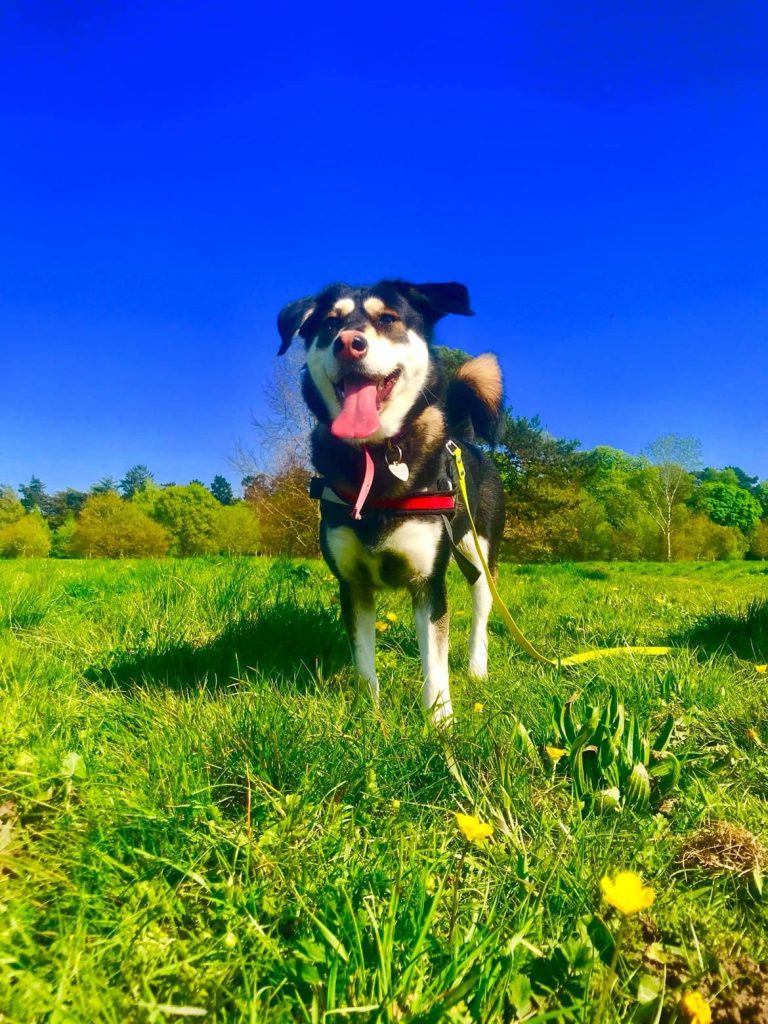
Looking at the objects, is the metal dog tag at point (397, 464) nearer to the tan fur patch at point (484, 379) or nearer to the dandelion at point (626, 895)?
the tan fur patch at point (484, 379)

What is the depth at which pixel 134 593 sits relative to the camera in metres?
5.34

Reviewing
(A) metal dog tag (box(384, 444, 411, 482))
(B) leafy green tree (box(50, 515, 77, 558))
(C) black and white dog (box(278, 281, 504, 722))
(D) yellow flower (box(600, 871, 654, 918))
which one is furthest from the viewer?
(B) leafy green tree (box(50, 515, 77, 558))

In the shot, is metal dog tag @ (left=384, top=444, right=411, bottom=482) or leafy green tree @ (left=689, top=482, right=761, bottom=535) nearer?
metal dog tag @ (left=384, top=444, right=411, bottom=482)

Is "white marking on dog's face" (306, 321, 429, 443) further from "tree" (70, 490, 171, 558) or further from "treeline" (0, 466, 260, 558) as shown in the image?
"tree" (70, 490, 171, 558)

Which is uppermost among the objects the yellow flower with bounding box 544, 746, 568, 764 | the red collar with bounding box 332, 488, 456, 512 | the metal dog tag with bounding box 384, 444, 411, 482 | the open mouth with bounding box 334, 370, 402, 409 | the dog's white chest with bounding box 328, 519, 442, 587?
the open mouth with bounding box 334, 370, 402, 409

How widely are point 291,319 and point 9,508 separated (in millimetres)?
65478

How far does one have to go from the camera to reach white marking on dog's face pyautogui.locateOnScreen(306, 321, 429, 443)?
3.17 m

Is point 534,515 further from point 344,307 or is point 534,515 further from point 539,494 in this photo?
point 344,307

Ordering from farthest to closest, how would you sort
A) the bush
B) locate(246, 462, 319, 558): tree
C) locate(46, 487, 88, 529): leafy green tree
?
locate(46, 487, 88, 529): leafy green tree < the bush < locate(246, 462, 319, 558): tree

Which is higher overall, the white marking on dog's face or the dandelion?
the white marking on dog's face

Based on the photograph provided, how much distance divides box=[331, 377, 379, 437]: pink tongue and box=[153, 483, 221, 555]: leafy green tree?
150ft

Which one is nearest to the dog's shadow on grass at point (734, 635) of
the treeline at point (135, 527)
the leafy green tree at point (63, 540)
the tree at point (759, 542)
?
the treeline at point (135, 527)

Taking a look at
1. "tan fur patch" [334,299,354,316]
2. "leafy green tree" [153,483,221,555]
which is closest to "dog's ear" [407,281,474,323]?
"tan fur patch" [334,299,354,316]

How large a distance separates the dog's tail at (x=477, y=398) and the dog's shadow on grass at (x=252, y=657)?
5.21 feet
